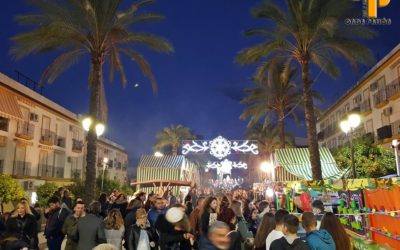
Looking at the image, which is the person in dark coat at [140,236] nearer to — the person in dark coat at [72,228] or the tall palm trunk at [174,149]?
the person in dark coat at [72,228]

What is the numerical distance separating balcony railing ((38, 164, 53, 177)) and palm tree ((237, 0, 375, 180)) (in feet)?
75.1

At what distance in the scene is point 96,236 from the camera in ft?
19.8

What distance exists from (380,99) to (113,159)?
127 feet

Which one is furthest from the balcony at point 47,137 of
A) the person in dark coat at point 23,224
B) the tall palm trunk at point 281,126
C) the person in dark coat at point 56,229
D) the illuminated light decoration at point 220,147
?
the person in dark coat at point 23,224

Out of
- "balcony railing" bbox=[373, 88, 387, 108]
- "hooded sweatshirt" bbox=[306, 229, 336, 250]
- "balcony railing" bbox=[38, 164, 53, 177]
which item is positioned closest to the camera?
"hooded sweatshirt" bbox=[306, 229, 336, 250]

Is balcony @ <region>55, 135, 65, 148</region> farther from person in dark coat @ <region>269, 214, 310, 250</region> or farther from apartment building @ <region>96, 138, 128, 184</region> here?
person in dark coat @ <region>269, 214, 310, 250</region>

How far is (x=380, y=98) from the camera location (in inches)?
1196

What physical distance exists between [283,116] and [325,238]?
23300 millimetres

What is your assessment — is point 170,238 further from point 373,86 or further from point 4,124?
point 373,86

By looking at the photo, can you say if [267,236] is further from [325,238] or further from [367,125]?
[367,125]

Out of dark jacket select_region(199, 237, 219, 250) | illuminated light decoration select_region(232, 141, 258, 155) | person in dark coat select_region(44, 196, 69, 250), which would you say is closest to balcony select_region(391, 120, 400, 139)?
illuminated light decoration select_region(232, 141, 258, 155)

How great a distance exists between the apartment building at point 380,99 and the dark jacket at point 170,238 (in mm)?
25221

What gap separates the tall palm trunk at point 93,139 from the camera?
15.0 meters

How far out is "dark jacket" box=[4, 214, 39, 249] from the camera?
655cm
